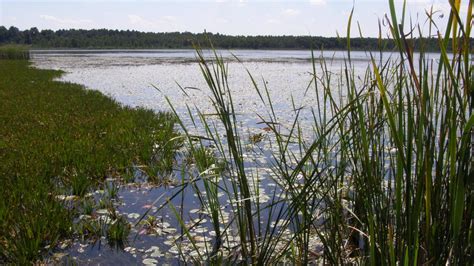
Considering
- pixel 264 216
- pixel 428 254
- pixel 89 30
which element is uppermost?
pixel 89 30

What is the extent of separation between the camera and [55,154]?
327 inches

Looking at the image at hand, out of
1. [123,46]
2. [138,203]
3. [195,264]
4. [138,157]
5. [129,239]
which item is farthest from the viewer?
[123,46]

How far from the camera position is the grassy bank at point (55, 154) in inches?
198

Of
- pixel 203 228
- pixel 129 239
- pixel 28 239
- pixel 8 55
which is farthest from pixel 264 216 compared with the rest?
pixel 8 55

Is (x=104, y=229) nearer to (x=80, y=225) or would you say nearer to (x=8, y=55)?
(x=80, y=225)

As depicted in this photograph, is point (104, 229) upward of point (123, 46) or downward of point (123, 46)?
downward

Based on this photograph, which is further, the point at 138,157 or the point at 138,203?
the point at 138,157

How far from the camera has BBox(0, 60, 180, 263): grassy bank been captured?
5.02m

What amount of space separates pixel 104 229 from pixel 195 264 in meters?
1.66

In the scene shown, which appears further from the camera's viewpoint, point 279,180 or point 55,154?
point 55,154

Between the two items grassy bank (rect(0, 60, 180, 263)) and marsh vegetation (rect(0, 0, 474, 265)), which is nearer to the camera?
marsh vegetation (rect(0, 0, 474, 265))

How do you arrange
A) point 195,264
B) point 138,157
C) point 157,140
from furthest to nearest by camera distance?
1. point 157,140
2. point 138,157
3. point 195,264

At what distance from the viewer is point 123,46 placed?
15150 cm

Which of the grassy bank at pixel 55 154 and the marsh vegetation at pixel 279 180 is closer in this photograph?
the marsh vegetation at pixel 279 180
